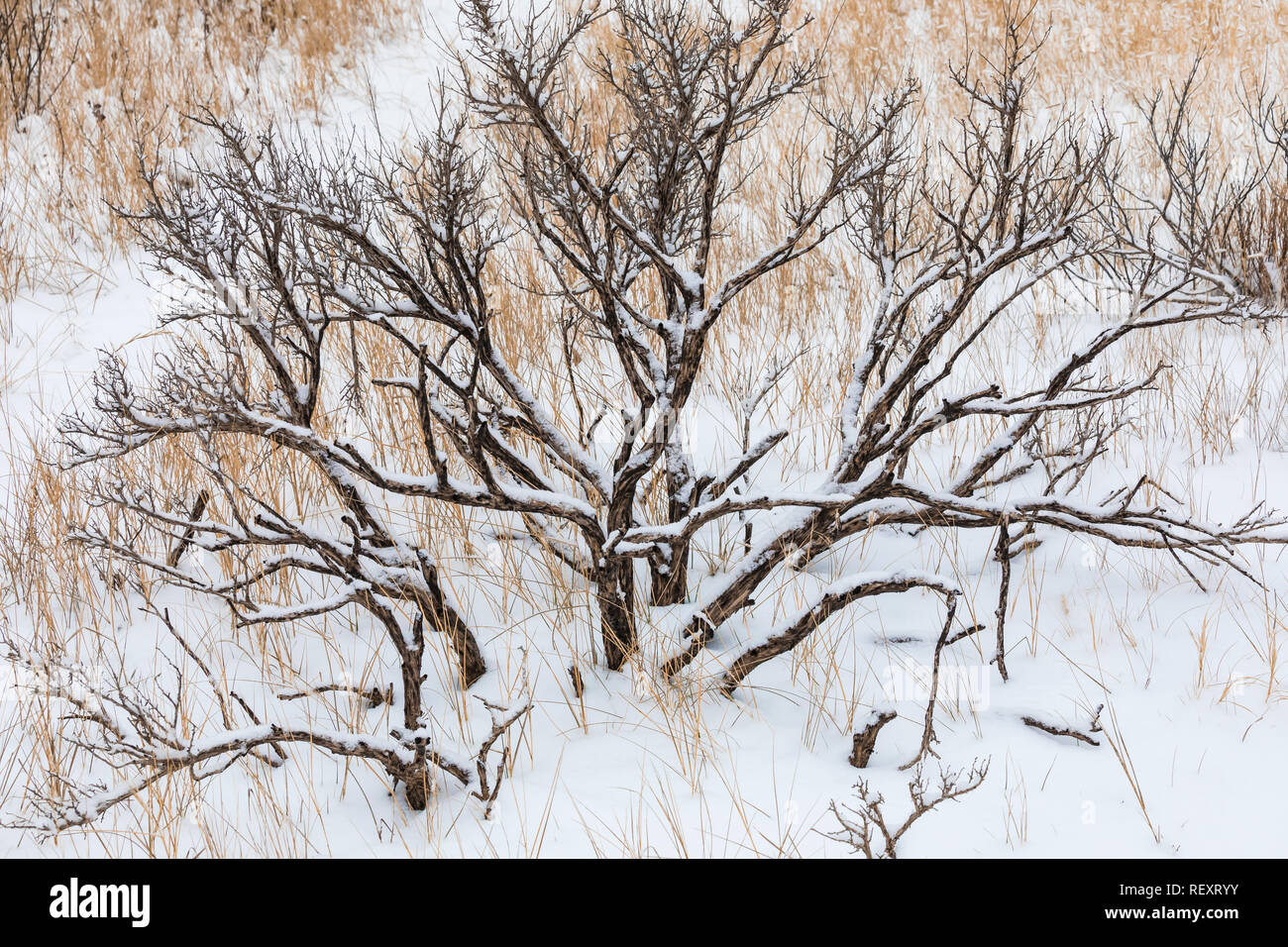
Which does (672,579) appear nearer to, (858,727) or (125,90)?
(858,727)

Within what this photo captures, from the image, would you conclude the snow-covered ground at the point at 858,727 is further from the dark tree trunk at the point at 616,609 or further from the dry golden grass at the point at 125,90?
the dry golden grass at the point at 125,90

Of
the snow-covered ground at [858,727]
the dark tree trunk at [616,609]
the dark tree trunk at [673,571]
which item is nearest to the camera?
the snow-covered ground at [858,727]

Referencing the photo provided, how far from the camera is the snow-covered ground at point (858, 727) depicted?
178 cm

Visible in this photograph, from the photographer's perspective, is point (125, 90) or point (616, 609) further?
point (125, 90)

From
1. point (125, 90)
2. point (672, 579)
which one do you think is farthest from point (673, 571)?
point (125, 90)

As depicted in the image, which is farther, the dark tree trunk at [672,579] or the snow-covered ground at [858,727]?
the dark tree trunk at [672,579]

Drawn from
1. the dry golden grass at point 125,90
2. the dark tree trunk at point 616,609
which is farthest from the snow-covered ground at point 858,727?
the dry golden grass at point 125,90

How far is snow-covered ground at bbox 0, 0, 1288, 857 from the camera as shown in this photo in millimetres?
1775

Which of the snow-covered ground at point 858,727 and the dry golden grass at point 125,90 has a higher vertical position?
the dry golden grass at point 125,90

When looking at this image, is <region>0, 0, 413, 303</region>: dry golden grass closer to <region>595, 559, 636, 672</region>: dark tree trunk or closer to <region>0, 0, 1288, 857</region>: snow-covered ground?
<region>0, 0, 1288, 857</region>: snow-covered ground

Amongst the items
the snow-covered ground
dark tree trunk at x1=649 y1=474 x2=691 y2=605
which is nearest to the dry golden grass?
the snow-covered ground

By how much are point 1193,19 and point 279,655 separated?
8172 millimetres

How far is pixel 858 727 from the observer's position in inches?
76.1

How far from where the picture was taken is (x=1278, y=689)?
203 cm
